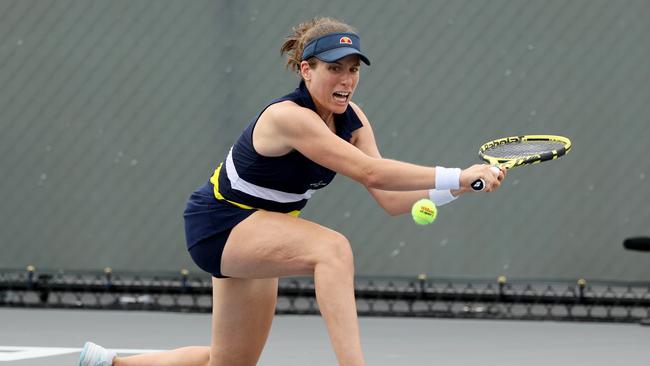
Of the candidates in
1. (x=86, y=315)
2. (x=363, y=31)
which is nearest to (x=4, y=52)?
(x=86, y=315)

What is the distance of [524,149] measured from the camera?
4863mm

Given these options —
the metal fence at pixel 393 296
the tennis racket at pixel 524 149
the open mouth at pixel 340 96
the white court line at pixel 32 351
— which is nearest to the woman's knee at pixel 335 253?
the open mouth at pixel 340 96

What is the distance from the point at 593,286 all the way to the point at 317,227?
343 cm

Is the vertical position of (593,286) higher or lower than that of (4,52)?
lower

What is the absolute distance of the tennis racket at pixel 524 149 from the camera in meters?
4.49

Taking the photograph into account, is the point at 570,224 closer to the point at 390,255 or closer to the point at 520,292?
the point at 520,292

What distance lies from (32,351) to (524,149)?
256 centimetres

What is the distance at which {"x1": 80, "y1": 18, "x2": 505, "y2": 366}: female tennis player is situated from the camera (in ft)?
13.2

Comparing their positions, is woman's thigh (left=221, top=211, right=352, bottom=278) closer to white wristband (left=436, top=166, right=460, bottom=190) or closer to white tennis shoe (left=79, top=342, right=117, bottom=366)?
white wristband (left=436, top=166, right=460, bottom=190)

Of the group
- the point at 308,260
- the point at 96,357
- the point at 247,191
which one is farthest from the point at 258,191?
the point at 96,357

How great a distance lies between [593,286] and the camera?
23.7 ft

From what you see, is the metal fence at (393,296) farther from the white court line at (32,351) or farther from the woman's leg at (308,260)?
the woman's leg at (308,260)

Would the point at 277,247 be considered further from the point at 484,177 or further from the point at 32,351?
the point at 32,351

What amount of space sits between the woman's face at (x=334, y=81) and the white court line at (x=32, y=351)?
7.30 feet
